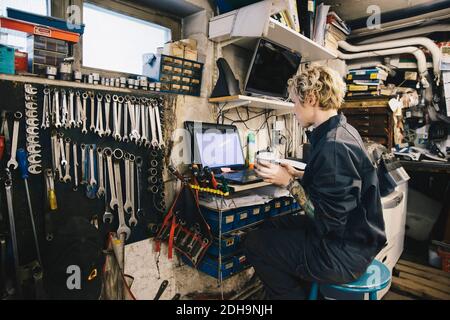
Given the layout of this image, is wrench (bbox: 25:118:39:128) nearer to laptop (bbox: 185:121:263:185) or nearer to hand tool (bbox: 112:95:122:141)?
hand tool (bbox: 112:95:122:141)

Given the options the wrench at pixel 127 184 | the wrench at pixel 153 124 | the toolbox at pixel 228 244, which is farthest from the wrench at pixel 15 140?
the toolbox at pixel 228 244

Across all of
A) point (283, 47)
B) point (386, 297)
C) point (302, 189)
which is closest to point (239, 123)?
point (283, 47)

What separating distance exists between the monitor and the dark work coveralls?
863mm

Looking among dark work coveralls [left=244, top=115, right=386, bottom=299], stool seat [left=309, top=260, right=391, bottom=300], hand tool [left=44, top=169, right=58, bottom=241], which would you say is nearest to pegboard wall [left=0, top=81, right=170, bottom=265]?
hand tool [left=44, top=169, right=58, bottom=241]

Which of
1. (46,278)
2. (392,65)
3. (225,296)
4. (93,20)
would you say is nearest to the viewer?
(46,278)

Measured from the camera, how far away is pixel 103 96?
57.3 inches

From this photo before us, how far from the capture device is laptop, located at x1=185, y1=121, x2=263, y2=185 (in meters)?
1.77

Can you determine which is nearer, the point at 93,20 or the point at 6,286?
the point at 6,286

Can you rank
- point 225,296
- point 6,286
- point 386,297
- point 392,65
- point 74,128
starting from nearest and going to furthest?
point 6,286 → point 74,128 → point 225,296 → point 386,297 → point 392,65

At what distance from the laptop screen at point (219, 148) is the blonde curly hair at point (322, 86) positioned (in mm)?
648

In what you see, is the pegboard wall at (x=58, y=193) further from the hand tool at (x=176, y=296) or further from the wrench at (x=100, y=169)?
the hand tool at (x=176, y=296)
